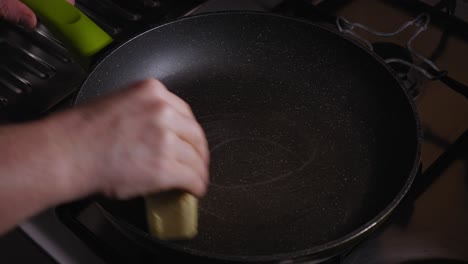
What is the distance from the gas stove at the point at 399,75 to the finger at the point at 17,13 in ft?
0.05

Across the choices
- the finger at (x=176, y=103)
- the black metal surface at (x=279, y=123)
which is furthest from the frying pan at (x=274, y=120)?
the finger at (x=176, y=103)

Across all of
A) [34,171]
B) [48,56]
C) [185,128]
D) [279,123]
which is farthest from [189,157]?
[48,56]

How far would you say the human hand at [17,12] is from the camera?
70 cm

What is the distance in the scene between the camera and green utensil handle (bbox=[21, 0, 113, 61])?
618mm

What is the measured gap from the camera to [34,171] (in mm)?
420

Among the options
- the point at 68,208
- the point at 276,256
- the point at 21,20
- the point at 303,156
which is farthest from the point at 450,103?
the point at 21,20

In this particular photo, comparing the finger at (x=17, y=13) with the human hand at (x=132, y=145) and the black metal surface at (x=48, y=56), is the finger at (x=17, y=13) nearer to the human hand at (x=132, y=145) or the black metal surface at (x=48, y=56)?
the black metal surface at (x=48, y=56)

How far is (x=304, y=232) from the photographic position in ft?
1.80

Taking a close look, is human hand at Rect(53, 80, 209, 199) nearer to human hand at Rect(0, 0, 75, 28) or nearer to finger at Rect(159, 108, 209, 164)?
finger at Rect(159, 108, 209, 164)

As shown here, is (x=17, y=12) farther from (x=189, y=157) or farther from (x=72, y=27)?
(x=189, y=157)

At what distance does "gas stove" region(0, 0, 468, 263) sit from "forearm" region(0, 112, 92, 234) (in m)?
0.10

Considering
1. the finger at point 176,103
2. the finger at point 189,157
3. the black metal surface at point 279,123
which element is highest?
the finger at point 176,103

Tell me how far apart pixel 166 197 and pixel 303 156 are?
210mm

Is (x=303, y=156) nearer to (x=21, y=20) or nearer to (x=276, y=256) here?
(x=276, y=256)
